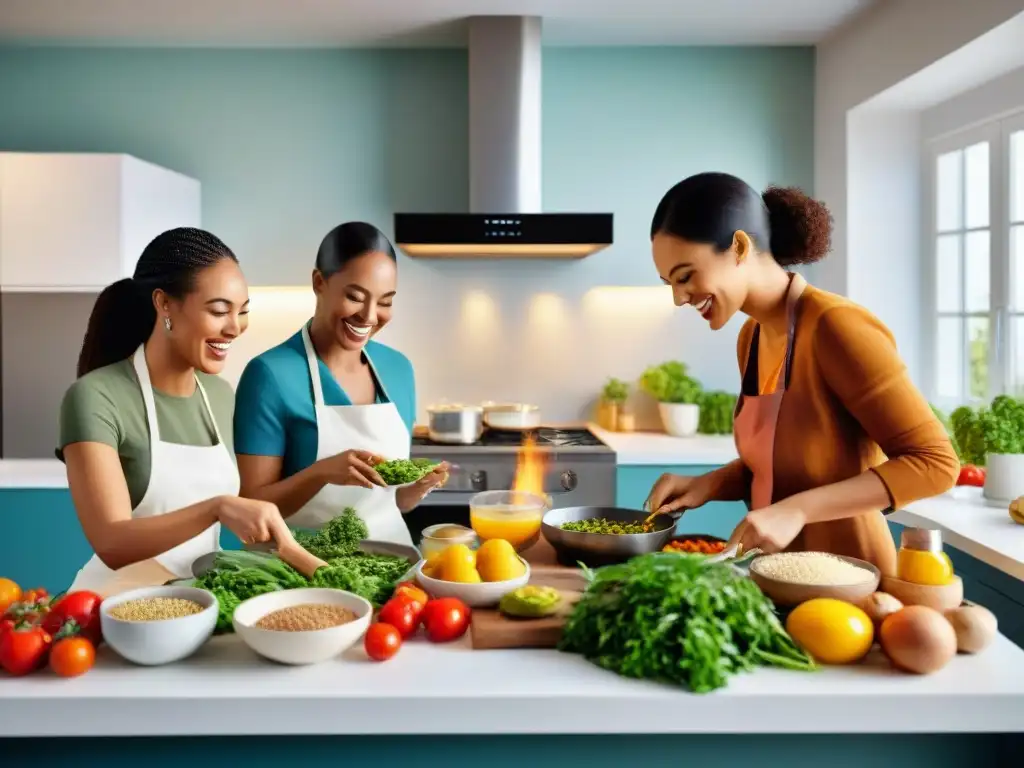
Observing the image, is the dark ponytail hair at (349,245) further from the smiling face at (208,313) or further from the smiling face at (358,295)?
the smiling face at (208,313)

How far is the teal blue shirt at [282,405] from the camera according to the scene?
2.18 meters

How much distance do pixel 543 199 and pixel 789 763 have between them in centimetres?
333

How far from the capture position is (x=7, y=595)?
1601mm

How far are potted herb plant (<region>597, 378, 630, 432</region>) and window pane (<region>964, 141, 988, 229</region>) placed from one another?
5.52 feet

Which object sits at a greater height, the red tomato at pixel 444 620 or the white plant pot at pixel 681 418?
the white plant pot at pixel 681 418

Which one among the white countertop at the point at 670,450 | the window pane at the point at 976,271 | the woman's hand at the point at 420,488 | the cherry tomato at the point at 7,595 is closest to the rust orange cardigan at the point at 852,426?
the woman's hand at the point at 420,488

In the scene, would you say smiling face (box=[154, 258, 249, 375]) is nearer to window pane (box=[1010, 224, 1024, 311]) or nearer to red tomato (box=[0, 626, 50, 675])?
red tomato (box=[0, 626, 50, 675])

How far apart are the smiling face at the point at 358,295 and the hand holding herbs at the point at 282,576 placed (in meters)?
0.62

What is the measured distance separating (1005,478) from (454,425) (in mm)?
2074

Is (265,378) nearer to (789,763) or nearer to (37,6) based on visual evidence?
(789,763)

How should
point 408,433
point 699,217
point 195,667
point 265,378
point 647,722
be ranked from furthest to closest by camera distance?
point 408,433, point 265,378, point 699,217, point 195,667, point 647,722

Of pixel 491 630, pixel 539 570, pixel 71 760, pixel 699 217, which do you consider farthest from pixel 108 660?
pixel 699 217

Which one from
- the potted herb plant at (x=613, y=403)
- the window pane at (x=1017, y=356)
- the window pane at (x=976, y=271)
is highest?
the window pane at (x=976, y=271)

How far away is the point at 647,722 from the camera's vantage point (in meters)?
1.27
